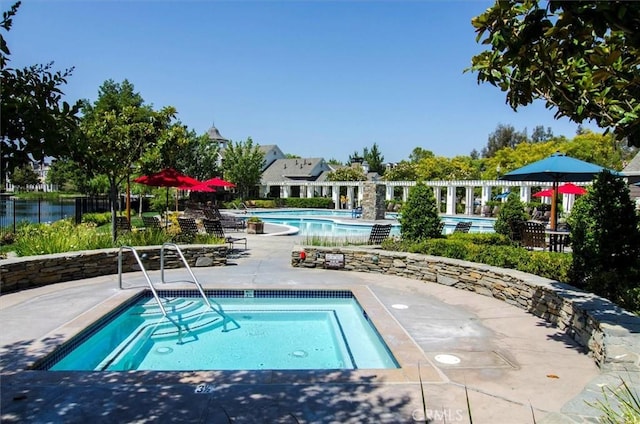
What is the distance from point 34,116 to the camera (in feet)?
8.01

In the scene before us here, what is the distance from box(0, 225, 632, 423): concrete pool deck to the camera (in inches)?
145

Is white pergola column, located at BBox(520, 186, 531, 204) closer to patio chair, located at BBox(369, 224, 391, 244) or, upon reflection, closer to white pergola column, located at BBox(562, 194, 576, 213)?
white pergola column, located at BBox(562, 194, 576, 213)

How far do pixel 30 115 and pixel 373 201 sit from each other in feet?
84.0

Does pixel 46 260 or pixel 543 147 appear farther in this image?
pixel 543 147

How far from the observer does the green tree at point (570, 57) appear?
3.21 m

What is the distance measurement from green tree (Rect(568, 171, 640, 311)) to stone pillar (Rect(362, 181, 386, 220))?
20.0 meters

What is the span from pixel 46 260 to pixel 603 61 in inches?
367

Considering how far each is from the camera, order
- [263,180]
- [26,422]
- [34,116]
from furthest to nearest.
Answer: [263,180], [26,422], [34,116]

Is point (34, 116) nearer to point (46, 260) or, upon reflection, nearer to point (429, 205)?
point (46, 260)

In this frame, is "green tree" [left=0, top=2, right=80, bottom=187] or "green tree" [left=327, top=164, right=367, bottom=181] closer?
"green tree" [left=0, top=2, right=80, bottom=187]

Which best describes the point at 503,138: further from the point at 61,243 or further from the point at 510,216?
the point at 61,243

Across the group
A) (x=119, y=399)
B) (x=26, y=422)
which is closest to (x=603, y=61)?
(x=119, y=399)

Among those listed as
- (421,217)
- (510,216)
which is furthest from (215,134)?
(421,217)

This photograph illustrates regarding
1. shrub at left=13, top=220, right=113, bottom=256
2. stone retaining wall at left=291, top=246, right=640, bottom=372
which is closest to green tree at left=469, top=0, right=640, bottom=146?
stone retaining wall at left=291, top=246, right=640, bottom=372
